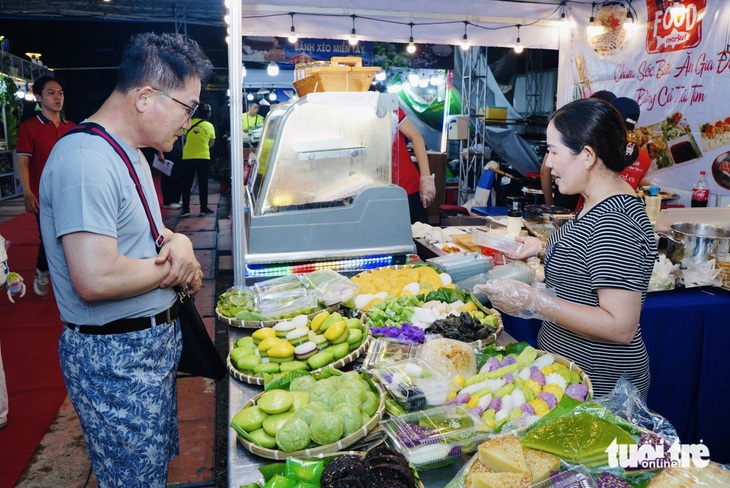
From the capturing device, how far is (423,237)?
4.35 meters

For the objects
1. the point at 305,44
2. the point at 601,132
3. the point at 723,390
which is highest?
the point at 305,44

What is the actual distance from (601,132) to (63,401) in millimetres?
4144

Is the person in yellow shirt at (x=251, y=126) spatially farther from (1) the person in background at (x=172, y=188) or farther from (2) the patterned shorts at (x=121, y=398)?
(2) the patterned shorts at (x=121, y=398)

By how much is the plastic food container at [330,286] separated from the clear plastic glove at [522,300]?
71cm

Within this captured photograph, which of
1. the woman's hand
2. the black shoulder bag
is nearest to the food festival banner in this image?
the black shoulder bag

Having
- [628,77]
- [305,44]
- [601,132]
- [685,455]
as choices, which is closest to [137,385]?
[685,455]

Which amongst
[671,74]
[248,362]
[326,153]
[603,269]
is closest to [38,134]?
[326,153]

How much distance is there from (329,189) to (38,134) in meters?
4.07

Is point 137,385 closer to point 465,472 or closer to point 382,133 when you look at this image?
point 465,472

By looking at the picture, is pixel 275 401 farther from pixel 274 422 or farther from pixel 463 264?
pixel 463 264

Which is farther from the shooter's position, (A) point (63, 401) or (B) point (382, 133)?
(A) point (63, 401)

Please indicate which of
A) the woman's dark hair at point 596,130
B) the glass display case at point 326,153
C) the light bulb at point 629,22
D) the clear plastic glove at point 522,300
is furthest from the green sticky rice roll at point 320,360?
the light bulb at point 629,22

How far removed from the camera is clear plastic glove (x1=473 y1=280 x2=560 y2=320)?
2059 mm

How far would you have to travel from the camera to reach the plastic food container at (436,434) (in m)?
1.48
